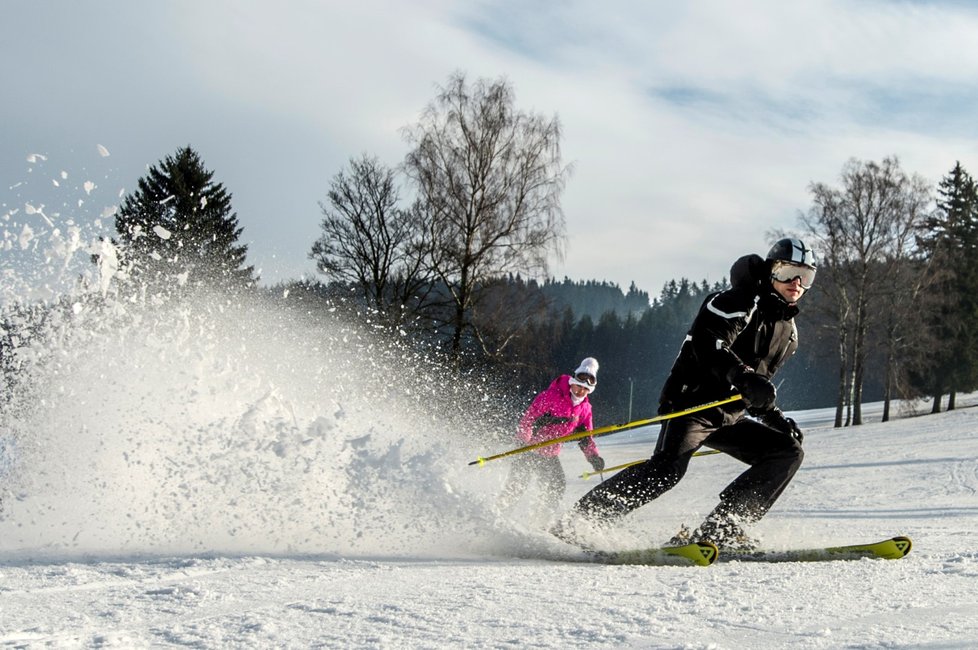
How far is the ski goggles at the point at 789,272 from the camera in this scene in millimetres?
4547

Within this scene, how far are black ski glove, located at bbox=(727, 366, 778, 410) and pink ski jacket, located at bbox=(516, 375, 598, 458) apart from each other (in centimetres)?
279

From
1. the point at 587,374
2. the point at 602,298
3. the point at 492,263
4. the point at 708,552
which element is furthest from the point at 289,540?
the point at 602,298

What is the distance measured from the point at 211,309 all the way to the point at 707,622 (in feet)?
23.5

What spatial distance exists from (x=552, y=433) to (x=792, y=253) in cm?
306

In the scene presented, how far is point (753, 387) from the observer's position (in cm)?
425

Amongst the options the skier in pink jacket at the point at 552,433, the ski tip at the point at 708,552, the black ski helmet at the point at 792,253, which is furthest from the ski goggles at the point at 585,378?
the ski tip at the point at 708,552

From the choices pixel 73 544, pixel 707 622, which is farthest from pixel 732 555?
pixel 73 544

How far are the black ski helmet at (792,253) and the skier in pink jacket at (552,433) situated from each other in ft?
7.77

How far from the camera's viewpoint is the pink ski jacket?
705cm

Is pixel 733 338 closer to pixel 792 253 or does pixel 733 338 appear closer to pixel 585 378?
pixel 792 253

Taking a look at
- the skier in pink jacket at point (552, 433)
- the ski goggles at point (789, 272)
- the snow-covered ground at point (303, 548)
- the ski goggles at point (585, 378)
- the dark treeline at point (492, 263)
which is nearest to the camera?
the snow-covered ground at point (303, 548)

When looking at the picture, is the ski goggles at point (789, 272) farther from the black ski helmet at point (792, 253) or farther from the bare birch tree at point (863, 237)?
the bare birch tree at point (863, 237)

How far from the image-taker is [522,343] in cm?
2408

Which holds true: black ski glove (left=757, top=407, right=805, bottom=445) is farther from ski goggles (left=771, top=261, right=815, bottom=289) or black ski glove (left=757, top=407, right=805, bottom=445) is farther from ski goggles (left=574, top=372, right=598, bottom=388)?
ski goggles (left=574, top=372, right=598, bottom=388)
